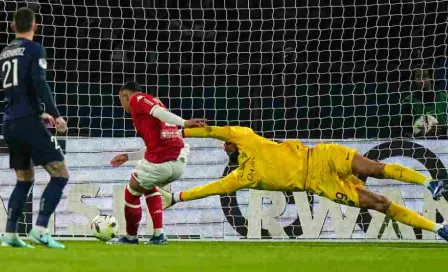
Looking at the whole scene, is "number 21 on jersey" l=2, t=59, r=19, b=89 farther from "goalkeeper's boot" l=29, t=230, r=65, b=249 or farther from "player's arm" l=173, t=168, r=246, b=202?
"player's arm" l=173, t=168, r=246, b=202

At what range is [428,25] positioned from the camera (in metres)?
13.7

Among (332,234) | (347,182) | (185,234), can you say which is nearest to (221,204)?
(185,234)

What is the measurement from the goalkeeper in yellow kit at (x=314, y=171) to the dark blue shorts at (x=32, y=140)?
2160 millimetres

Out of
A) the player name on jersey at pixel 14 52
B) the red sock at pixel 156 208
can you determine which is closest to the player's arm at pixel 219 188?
the red sock at pixel 156 208

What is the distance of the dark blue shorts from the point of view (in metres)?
8.57

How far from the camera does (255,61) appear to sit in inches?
574

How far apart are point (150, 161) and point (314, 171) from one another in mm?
1611

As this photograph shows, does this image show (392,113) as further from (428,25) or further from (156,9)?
(156,9)

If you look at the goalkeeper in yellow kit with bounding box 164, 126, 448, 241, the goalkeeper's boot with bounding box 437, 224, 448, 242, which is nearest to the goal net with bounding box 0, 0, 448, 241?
the goalkeeper in yellow kit with bounding box 164, 126, 448, 241

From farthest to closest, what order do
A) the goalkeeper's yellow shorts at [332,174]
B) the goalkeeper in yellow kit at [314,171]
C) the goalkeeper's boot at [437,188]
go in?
the goalkeeper's yellow shorts at [332,174] → the goalkeeper in yellow kit at [314,171] → the goalkeeper's boot at [437,188]

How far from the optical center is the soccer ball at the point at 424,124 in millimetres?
12453

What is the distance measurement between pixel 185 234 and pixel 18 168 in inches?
159

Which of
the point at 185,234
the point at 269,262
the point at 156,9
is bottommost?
the point at 185,234

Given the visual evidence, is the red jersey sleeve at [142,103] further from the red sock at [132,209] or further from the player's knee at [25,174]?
the player's knee at [25,174]
